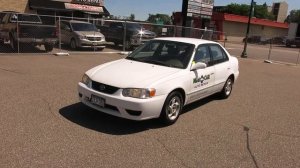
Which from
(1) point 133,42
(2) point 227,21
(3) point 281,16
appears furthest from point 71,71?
(3) point 281,16

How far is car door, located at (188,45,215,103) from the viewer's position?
21.5 ft

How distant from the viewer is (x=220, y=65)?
7691 millimetres

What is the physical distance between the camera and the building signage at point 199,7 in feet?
79.9

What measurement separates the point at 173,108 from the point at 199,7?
2077cm

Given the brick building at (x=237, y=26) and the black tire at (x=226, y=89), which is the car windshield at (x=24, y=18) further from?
the brick building at (x=237, y=26)

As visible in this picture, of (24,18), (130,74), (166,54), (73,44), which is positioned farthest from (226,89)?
(73,44)

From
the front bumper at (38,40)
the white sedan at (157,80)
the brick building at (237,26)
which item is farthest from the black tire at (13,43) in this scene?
the brick building at (237,26)

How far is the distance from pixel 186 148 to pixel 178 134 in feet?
1.92

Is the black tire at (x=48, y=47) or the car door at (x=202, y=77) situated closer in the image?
the car door at (x=202, y=77)

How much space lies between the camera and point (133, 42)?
19.7 meters

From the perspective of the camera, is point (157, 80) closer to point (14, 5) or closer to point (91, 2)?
point (14, 5)

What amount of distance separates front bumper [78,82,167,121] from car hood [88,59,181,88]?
226 mm

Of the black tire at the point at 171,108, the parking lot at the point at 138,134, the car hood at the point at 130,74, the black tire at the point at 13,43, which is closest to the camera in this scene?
the parking lot at the point at 138,134

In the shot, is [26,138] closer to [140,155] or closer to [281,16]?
[140,155]
